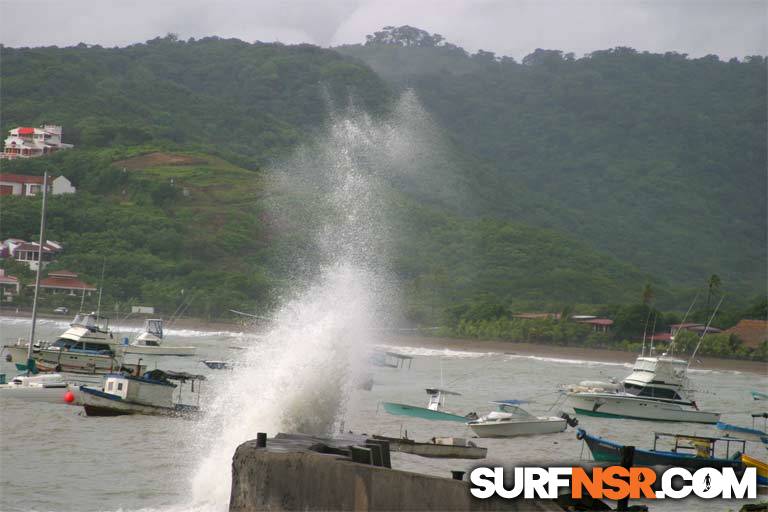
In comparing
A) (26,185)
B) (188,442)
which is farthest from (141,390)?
(26,185)

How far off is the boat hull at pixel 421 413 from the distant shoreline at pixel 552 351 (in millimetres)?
45401

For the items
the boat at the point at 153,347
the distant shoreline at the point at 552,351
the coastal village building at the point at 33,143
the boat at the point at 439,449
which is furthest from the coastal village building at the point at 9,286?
the boat at the point at 439,449

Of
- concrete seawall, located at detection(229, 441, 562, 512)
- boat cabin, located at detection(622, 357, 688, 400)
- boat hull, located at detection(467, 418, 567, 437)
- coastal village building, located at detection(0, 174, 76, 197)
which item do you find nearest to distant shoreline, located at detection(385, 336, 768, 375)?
boat cabin, located at detection(622, 357, 688, 400)

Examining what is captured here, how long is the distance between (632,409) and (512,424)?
9.56 m

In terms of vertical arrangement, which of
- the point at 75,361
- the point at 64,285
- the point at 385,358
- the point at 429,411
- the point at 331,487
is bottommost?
the point at 429,411

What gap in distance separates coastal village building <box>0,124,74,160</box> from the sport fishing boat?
126 m

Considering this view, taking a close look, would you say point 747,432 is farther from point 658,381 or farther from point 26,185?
point 26,185

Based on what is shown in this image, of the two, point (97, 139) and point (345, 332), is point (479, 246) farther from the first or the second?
point (345, 332)

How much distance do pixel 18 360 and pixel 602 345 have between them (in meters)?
53.4

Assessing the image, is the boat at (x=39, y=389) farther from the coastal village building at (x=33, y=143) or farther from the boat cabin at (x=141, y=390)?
the coastal village building at (x=33, y=143)

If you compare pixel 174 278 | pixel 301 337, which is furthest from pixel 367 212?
pixel 301 337

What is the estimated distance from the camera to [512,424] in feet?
113

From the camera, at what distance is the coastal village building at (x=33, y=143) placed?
158000 millimetres

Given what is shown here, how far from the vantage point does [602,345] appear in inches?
3620
